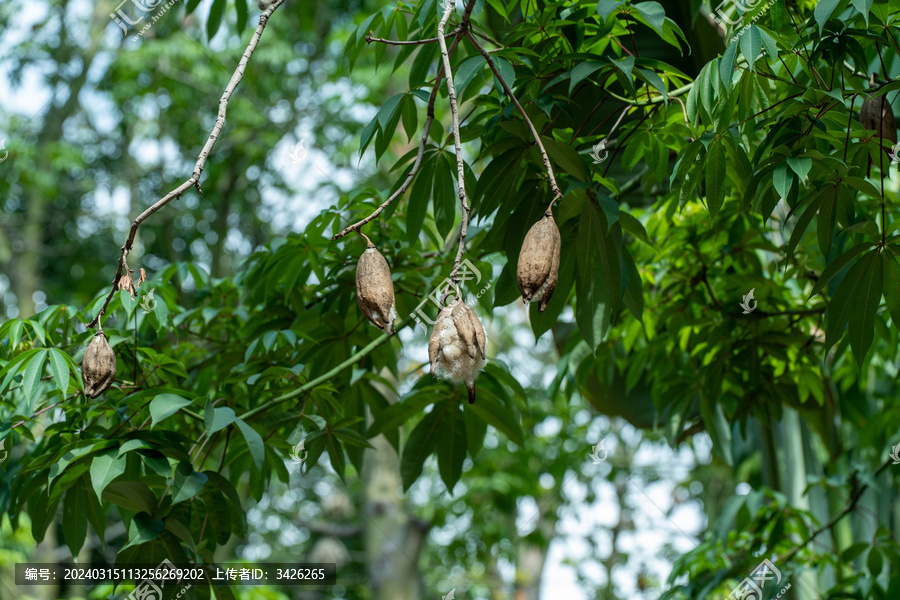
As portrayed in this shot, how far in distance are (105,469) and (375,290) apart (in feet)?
1.96

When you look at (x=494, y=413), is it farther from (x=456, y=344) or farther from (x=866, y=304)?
(x=456, y=344)

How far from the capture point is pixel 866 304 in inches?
Answer: 45.6

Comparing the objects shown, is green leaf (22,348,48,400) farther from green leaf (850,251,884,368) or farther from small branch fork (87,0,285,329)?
green leaf (850,251,884,368)

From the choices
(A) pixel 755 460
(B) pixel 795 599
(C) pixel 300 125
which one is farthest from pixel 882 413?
(C) pixel 300 125

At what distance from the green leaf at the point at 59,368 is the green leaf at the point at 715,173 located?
1.04 meters

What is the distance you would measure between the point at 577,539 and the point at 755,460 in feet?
14.3

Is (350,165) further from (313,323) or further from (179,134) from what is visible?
(313,323)

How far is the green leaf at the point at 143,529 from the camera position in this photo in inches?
45.1

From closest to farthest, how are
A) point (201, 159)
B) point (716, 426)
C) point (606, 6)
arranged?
point (201, 159), point (606, 6), point (716, 426)

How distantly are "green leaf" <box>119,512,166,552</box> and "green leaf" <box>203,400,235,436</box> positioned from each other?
162mm

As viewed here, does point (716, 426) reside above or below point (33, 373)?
above

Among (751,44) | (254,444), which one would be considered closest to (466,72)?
(751,44)

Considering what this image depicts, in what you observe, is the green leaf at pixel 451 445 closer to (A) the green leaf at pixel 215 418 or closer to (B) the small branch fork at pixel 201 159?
(A) the green leaf at pixel 215 418

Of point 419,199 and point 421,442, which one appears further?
point 421,442
